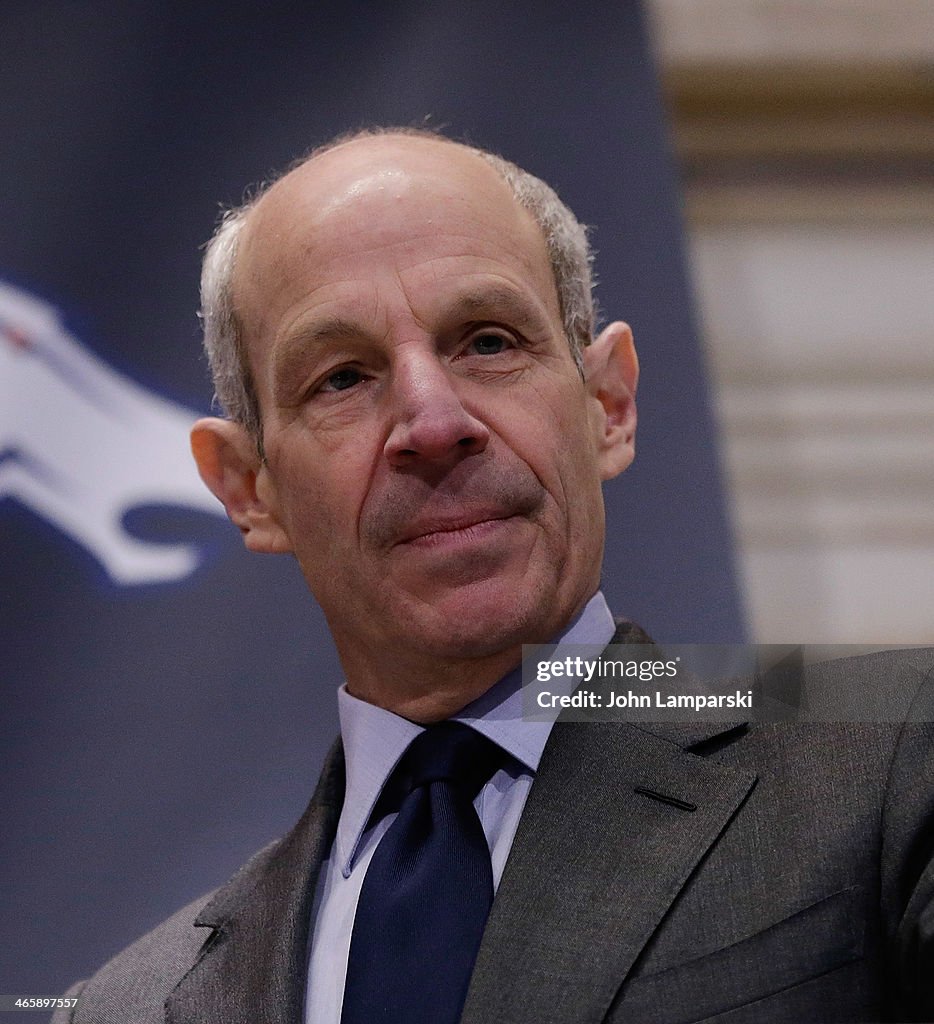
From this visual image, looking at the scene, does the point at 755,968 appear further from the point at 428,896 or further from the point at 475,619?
the point at 475,619

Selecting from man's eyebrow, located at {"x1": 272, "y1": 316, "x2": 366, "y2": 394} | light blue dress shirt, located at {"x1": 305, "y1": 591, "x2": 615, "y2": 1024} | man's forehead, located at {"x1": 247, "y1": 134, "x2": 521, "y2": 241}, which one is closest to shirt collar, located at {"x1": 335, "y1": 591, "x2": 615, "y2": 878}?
light blue dress shirt, located at {"x1": 305, "y1": 591, "x2": 615, "y2": 1024}

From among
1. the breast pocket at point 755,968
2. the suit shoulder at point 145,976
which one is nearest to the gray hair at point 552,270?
the suit shoulder at point 145,976

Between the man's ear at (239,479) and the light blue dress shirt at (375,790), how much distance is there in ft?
0.81

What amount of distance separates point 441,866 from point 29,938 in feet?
2.81

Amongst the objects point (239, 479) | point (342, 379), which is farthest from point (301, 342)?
point (239, 479)

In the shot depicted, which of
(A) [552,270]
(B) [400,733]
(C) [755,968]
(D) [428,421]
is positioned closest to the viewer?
(C) [755,968]

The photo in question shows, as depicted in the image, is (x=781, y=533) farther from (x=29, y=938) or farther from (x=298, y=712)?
(x=29, y=938)

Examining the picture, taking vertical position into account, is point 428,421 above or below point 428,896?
above

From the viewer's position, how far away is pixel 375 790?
152 centimetres

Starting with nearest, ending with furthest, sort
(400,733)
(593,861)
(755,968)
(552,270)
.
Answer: (755,968), (593,861), (400,733), (552,270)

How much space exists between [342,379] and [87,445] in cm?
68

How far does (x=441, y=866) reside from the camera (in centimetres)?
136

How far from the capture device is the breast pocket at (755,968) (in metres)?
1.16

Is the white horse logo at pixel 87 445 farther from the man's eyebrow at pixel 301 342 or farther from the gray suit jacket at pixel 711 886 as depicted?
the gray suit jacket at pixel 711 886
